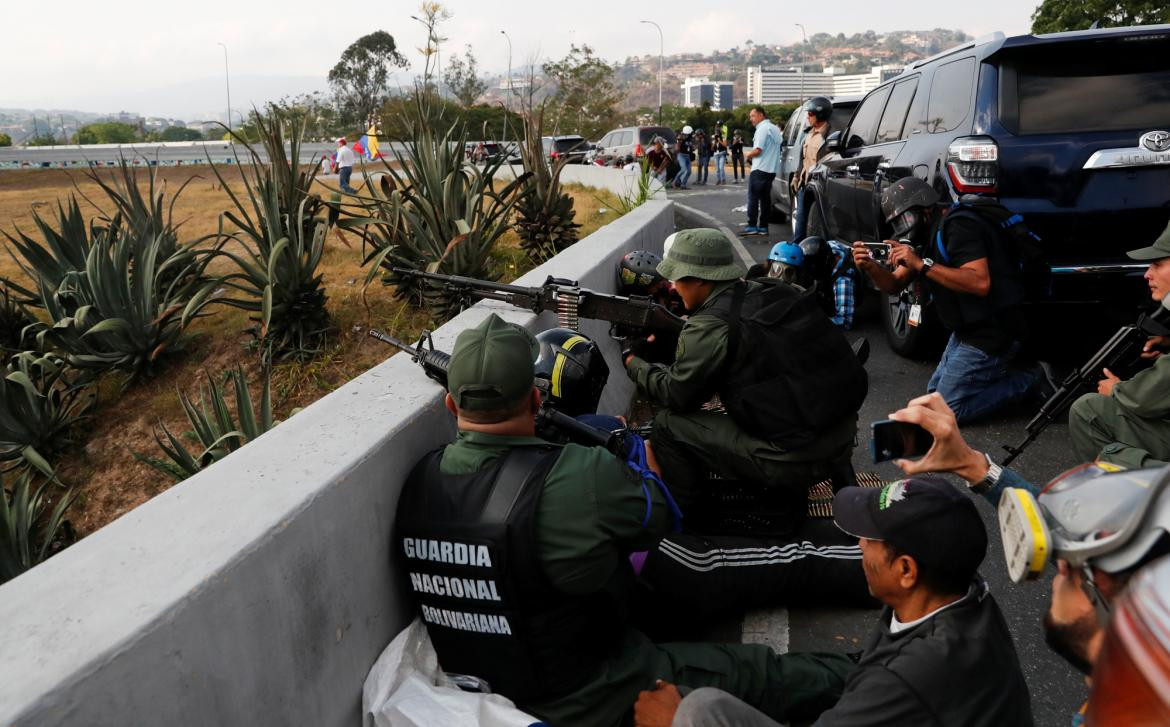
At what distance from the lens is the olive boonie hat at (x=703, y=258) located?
11.9ft

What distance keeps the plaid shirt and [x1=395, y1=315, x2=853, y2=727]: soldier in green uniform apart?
384 centimetres

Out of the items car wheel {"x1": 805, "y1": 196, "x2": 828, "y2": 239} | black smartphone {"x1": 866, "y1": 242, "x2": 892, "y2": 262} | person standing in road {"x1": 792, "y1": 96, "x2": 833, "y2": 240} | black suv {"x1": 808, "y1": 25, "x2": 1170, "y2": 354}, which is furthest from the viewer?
person standing in road {"x1": 792, "y1": 96, "x2": 833, "y2": 240}

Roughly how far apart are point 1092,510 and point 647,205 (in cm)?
811

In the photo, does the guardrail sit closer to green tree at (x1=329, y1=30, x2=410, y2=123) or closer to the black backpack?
the black backpack

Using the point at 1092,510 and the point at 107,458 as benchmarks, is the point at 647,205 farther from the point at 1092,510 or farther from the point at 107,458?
the point at 1092,510

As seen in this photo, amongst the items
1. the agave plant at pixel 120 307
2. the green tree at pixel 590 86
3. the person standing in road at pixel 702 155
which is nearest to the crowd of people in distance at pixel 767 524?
the agave plant at pixel 120 307

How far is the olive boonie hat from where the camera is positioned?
363 cm

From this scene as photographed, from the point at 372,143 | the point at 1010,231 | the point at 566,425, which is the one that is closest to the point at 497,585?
the point at 566,425

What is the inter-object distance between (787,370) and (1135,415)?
136 centimetres

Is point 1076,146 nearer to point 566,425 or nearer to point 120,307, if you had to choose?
point 566,425

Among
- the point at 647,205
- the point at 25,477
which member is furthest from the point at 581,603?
the point at 647,205

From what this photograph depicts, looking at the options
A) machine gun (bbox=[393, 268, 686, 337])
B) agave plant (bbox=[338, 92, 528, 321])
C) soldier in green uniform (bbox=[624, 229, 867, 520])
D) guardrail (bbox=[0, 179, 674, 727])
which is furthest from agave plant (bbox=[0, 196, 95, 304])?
soldier in green uniform (bbox=[624, 229, 867, 520])

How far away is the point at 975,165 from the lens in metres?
4.78

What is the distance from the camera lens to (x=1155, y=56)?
15.9 feet
